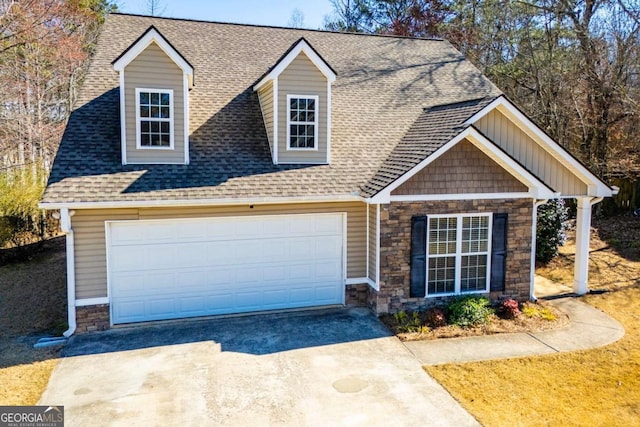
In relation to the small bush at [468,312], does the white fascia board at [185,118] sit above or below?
above

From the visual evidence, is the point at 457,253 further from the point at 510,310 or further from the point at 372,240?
the point at 372,240

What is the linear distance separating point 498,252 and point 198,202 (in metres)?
6.95

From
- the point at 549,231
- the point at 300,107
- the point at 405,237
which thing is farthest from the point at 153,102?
the point at 549,231

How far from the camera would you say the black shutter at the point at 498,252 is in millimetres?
11188

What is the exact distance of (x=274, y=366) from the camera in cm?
843

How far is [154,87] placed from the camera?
10.7m

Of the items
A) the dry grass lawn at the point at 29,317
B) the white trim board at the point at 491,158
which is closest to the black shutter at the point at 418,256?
the white trim board at the point at 491,158

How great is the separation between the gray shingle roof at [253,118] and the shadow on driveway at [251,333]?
110 inches

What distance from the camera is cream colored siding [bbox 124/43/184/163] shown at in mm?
10539

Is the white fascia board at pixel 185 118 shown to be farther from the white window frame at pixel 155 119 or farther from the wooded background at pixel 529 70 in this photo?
the wooded background at pixel 529 70

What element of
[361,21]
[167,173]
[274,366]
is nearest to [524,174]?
[274,366]


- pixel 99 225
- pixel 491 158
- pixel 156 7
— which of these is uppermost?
pixel 156 7

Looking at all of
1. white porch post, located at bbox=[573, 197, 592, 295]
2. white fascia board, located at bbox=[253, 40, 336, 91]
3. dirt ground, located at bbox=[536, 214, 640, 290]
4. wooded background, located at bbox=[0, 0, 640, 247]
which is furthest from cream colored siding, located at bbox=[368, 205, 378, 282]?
wooded background, located at bbox=[0, 0, 640, 247]

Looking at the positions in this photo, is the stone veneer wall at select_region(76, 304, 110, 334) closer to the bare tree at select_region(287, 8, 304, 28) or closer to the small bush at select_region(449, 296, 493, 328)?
the small bush at select_region(449, 296, 493, 328)
